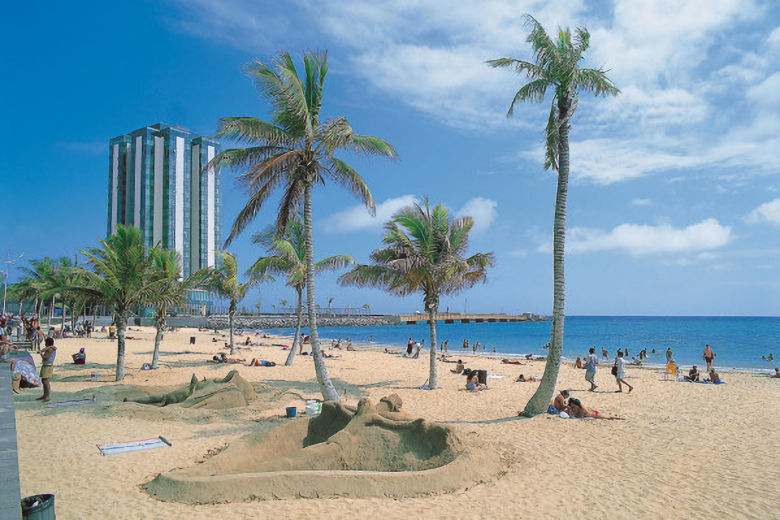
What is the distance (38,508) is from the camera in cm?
420

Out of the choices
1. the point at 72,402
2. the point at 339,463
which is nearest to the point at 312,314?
the point at 339,463

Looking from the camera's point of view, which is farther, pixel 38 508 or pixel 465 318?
pixel 465 318

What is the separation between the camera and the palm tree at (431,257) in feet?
50.4

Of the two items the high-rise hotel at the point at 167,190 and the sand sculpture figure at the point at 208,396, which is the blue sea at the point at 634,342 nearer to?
the high-rise hotel at the point at 167,190

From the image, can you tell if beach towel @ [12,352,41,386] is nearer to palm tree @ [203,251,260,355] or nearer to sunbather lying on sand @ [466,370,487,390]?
palm tree @ [203,251,260,355]

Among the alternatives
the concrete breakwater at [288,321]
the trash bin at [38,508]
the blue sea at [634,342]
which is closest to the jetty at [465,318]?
the concrete breakwater at [288,321]

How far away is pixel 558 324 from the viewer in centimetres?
1161

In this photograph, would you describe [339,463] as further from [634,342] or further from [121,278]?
[634,342]

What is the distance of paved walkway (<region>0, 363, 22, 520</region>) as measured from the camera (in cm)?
444

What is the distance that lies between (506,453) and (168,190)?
84.5 m

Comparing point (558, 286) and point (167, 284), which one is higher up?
point (167, 284)

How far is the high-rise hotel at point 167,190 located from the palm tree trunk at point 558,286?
76.6m

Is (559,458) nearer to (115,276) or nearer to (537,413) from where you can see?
(537,413)

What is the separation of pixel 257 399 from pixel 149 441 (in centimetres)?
427
